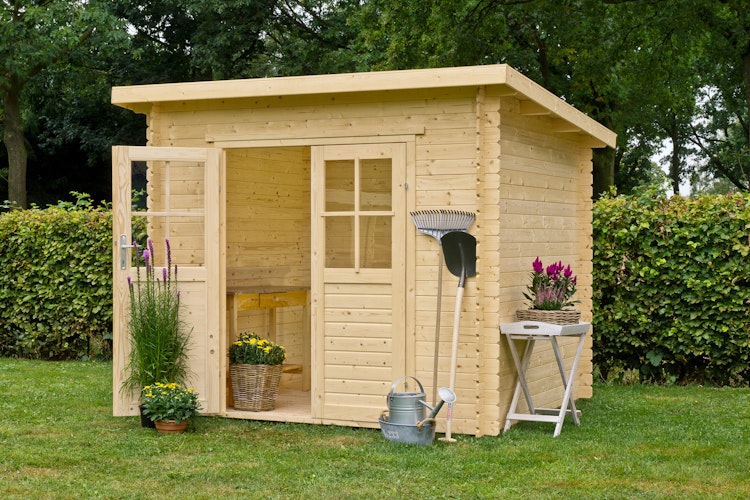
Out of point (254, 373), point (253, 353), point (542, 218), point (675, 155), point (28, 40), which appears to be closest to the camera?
point (254, 373)

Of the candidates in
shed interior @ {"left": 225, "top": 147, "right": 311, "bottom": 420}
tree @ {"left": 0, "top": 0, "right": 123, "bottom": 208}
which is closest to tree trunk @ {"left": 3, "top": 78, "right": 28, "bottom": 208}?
tree @ {"left": 0, "top": 0, "right": 123, "bottom": 208}

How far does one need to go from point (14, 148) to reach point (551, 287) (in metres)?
13.6

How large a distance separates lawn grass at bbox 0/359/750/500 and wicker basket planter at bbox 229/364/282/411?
242 millimetres

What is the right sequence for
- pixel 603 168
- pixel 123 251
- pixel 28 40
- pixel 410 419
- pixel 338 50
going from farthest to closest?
pixel 338 50 < pixel 28 40 < pixel 603 168 < pixel 123 251 < pixel 410 419

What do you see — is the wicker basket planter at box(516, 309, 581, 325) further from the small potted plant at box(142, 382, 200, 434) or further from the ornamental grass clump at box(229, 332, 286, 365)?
the small potted plant at box(142, 382, 200, 434)

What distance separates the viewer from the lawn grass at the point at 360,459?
546 centimetres

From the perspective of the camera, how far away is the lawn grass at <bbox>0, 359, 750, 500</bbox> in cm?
546

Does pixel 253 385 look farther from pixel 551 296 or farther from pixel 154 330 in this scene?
pixel 551 296

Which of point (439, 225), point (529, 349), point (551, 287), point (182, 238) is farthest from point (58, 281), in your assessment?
point (551, 287)

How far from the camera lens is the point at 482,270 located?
690cm

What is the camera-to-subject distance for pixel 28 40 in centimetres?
1811

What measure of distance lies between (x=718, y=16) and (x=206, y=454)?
39.4 ft

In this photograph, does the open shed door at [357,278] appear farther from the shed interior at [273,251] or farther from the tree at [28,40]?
the tree at [28,40]

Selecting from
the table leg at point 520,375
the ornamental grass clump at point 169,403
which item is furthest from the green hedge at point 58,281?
the table leg at point 520,375
